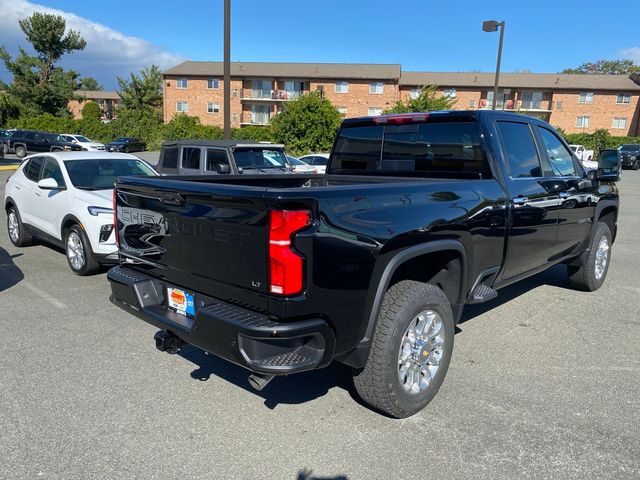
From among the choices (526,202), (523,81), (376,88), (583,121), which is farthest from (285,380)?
(583,121)

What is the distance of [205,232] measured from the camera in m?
2.82

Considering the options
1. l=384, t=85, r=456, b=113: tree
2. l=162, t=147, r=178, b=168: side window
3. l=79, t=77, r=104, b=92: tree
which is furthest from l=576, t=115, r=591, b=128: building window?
l=79, t=77, r=104, b=92: tree

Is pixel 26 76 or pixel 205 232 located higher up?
pixel 26 76

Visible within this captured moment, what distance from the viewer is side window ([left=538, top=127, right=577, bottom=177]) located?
4.68 meters

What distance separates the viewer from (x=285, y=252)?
2.44 meters

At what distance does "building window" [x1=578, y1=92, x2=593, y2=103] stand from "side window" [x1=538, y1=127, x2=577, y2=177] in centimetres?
5680

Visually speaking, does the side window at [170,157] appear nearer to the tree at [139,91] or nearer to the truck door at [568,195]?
the truck door at [568,195]

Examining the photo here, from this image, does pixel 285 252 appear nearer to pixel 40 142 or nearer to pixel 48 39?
pixel 40 142

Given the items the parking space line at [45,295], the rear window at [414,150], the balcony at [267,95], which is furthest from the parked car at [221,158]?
the balcony at [267,95]

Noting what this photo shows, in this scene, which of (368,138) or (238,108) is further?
(238,108)

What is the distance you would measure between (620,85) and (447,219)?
6081 cm

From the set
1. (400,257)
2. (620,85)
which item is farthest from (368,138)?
(620,85)

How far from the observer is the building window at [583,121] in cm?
5378

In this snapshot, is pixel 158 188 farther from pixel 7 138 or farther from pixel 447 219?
pixel 7 138
